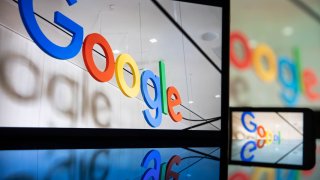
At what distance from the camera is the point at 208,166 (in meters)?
0.98

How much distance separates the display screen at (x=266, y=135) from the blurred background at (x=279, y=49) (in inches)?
52.6

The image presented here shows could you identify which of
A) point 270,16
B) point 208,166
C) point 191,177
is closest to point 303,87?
point 270,16

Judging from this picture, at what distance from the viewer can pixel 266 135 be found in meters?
1.26

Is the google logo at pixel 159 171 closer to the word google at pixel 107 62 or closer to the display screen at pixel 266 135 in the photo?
the display screen at pixel 266 135

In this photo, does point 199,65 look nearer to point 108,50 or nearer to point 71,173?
point 108,50

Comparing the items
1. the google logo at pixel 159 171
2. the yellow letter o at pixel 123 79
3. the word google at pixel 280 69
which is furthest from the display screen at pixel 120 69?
the google logo at pixel 159 171

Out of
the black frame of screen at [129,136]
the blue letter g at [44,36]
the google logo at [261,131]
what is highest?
the blue letter g at [44,36]

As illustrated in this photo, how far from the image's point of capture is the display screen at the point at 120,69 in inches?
80.1

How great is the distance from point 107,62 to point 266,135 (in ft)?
3.58

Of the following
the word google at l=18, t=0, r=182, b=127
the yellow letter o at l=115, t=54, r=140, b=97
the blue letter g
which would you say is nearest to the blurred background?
the word google at l=18, t=0, r=182, b=127

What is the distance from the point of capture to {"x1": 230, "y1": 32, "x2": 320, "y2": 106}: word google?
2783 millimetres

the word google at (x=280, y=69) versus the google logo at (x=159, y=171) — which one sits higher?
the word google at (x=280, y=69)

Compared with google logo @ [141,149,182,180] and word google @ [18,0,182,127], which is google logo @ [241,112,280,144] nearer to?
google logo @ [141,149,182,180]

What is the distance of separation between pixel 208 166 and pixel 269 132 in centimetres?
44
